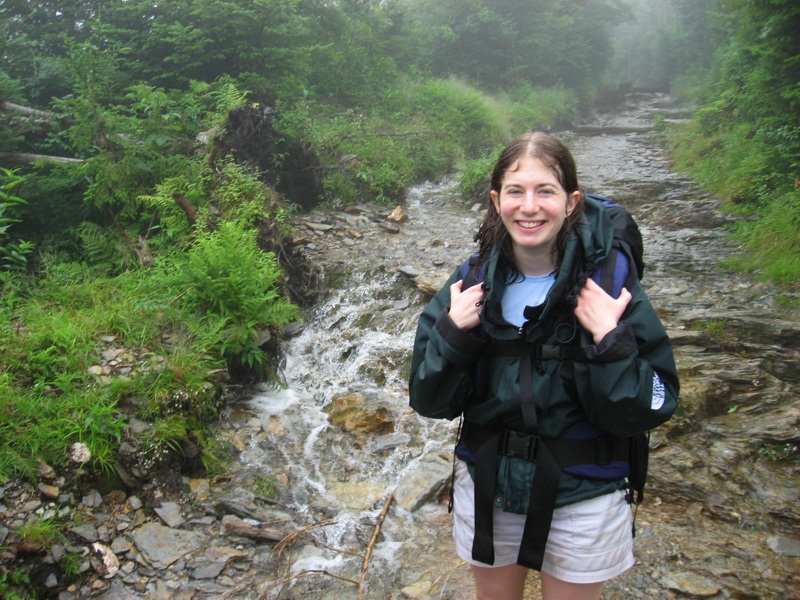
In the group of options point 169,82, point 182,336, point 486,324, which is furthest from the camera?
point 169,82

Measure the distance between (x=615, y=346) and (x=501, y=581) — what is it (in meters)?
1.11

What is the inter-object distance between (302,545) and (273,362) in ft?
9.35

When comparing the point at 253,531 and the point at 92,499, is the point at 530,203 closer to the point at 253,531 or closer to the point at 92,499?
the point at 253,531

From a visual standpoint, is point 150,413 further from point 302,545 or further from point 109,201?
point 109,201

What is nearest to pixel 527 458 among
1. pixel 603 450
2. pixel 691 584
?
pixel 603 450

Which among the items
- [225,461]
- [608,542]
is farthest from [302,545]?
[608,542]

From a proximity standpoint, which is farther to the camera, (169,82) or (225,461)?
(169,82)

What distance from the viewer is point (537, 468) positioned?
1.92 metres

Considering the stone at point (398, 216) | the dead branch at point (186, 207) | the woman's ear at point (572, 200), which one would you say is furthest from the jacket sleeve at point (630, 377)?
the stone at point (398, 216)

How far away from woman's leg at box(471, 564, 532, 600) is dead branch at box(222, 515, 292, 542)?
254 centimetres

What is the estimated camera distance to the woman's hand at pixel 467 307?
2.03m

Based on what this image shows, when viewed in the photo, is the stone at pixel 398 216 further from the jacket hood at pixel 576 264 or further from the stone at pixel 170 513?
the jacket hood at pixel 576 264

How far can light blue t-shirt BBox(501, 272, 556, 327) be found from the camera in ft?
6.85

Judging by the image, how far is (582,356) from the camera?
6.16 feet
